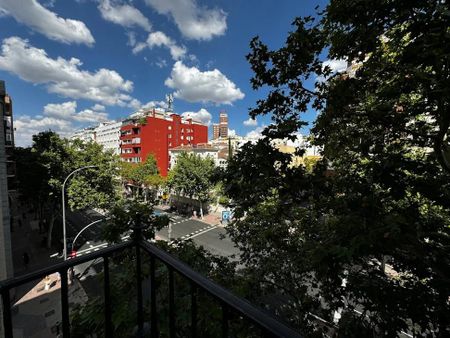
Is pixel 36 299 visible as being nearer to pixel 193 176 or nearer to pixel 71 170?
pixel 71 170

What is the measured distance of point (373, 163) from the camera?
3.53m

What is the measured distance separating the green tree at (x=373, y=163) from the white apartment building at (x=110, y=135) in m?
60.1

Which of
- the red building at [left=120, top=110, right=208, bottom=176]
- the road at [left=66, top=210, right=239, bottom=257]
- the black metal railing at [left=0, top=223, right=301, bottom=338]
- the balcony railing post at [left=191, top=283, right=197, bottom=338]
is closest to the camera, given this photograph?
the black metal railing at [left=0, top=223, right=301, bottom=338]

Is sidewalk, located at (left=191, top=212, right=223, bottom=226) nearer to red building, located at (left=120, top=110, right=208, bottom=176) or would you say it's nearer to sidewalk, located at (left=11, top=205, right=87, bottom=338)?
sidewalk, located at (left=11, top=205, right=87, bottom=338)

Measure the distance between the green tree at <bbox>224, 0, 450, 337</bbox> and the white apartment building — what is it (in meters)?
60.1

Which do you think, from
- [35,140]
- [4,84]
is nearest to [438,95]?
[4,84]

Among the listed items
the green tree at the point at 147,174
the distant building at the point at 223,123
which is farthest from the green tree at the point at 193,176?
the distant building at the point at 223,123

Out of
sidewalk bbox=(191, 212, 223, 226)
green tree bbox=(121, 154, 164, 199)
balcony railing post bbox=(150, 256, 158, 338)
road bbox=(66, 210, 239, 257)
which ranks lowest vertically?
sidewalk bbox=(191, 212, 223, 226)

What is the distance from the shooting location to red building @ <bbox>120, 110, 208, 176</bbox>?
46344 mm

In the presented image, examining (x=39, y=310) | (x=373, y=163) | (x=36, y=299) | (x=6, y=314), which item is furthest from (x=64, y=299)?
(x=36, y=299)

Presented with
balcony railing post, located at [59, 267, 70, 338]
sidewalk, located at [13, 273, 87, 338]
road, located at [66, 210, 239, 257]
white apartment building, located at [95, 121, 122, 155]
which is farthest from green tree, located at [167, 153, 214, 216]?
white apartment building, located at [95, 121, 122, 155]

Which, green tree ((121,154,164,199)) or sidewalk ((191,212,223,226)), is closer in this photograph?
sidewalk ((191,212,223,226))

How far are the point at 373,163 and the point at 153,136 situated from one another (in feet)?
155

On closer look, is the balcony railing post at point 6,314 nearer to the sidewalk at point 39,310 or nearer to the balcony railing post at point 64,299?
the balcony railing post at point 64,299
